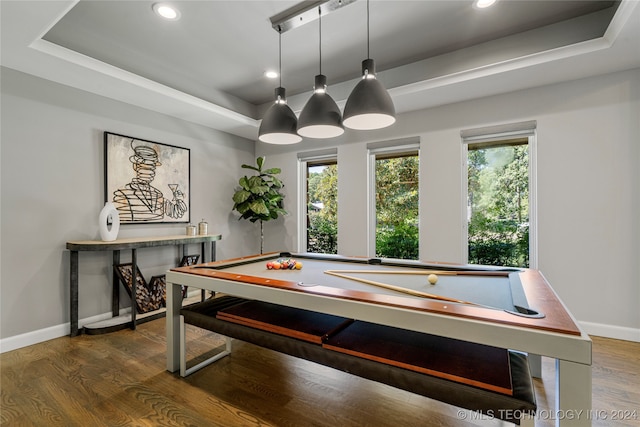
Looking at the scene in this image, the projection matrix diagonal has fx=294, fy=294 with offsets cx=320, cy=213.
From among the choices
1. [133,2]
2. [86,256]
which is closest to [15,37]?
[133,2]

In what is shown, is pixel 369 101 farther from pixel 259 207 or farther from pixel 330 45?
pixel 259 207

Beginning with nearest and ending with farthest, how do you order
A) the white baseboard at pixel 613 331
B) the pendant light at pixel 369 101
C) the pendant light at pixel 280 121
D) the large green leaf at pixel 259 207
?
the pendant light at pixel 369 101, the pendant light at pixel 280 121, the white baseboard at pixel 613 331, the large green leaf at pixel 259 207

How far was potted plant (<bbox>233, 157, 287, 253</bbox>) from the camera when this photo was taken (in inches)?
170

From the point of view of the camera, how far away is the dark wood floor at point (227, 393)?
1.67 m

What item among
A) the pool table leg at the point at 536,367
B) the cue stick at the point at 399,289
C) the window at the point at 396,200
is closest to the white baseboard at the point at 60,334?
the pool table leg at the point at 536,367

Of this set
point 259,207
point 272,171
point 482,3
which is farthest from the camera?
point 272,171

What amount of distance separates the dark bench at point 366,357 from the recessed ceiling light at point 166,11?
7.91 feet

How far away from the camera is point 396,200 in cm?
397

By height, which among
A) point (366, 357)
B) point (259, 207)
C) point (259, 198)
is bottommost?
point (366, 357)

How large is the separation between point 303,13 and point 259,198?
Result: 2561mm

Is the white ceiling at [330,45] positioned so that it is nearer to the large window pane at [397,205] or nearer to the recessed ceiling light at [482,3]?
the recessed ceiling light at [482,3]

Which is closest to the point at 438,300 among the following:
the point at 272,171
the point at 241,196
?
the point at 241,196

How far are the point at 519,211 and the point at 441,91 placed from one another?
5.26ft

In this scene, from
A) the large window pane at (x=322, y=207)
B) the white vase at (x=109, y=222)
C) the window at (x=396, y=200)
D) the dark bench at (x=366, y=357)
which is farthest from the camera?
the large window pane at (x=322, y=207)
